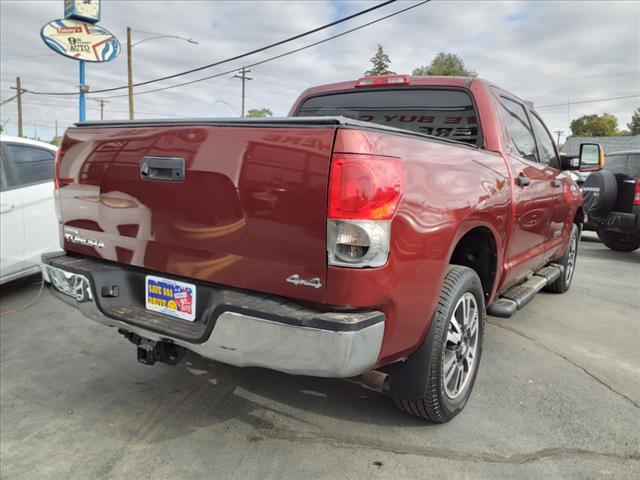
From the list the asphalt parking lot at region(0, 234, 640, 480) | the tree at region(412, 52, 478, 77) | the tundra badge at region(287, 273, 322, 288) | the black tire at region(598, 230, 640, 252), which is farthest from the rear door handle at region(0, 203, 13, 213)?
the tree at region(412, 52, 478, 77)

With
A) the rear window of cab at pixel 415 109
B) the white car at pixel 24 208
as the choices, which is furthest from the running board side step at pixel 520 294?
the white car at pixel 24 208

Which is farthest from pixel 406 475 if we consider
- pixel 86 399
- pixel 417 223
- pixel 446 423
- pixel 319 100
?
pixel 319 100

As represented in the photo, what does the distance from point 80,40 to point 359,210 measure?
1671 centimetres

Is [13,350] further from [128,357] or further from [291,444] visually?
[291,444]

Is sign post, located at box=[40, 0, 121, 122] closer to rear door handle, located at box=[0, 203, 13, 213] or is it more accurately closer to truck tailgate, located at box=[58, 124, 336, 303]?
rear door handle, located at box=[0, 203, 13, 213]

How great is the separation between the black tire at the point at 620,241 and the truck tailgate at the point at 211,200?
8.47m

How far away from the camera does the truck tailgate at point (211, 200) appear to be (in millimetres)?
1967

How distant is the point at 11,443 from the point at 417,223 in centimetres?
235

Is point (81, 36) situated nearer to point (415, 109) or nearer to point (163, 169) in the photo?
point (415, 109)

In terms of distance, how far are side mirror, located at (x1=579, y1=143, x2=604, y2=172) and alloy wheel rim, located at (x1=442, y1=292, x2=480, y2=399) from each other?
8.93ft

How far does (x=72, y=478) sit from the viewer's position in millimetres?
2268

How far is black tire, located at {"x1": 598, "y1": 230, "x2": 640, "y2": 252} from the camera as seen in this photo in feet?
28.2

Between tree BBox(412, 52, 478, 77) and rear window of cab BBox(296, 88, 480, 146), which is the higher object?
tree BBox(412, 52, 478, 77)

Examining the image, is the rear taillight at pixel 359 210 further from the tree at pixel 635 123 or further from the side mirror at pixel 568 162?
the tree at pixel 635 123
